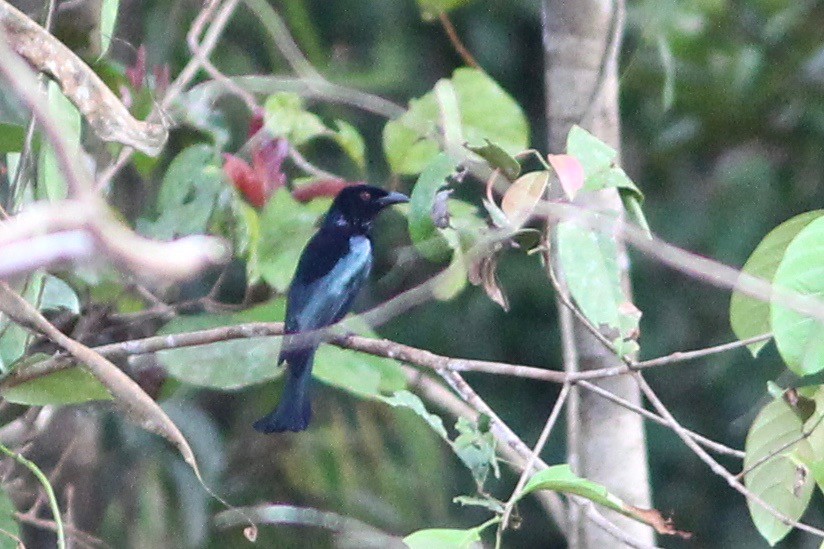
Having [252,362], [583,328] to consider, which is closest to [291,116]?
[252,362]

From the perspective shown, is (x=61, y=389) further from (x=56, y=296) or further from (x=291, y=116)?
(x=291, y=116)

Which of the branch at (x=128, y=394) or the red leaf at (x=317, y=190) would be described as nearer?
the branch at (x=128, y=394)

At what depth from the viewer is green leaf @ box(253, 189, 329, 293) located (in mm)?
2336

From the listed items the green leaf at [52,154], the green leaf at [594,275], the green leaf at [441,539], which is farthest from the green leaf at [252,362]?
the green leaf at [441,539]

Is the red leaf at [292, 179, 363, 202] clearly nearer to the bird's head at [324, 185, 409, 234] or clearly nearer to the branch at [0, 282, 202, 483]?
the bird's head at [324, 185, 409, 234]

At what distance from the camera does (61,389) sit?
A: 178 cm

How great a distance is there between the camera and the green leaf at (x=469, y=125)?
2.48 meters

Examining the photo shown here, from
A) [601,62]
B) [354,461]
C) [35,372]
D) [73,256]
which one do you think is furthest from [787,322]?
[354,461]

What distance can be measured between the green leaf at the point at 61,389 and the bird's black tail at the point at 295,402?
1.94 feet

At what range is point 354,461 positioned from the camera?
139 inches

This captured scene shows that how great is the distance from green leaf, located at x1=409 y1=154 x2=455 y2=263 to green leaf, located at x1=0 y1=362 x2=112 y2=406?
1.53 feet

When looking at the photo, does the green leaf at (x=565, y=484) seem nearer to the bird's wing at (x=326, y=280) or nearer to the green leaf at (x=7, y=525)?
the green leaf at (x=7, y=525)

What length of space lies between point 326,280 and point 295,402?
0.96 ft

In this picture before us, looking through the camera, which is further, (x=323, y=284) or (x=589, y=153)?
(x=323, y=284)
